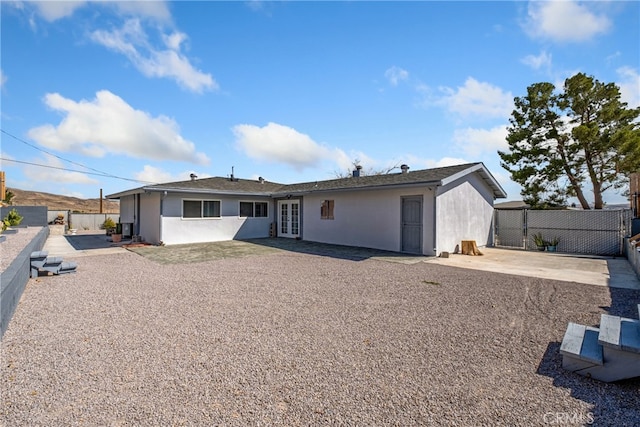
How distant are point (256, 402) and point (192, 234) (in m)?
12.2

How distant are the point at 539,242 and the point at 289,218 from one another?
11.1 metres

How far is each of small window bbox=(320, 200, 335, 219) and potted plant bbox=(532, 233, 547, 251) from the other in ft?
27.7

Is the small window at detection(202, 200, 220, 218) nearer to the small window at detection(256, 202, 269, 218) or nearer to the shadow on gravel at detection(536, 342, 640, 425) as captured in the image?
the small window at detection(256, 202, 269, 218)

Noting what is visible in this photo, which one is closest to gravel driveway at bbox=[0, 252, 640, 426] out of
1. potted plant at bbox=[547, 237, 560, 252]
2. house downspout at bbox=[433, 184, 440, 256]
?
house downspout at bbox=[433, 184, 440, 256]

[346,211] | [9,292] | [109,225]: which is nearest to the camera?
[9,292]

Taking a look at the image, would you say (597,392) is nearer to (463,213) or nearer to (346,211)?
(463,213)

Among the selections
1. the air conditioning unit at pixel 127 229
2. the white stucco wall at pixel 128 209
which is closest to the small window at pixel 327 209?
the air conditioning unit at pixel 127 229

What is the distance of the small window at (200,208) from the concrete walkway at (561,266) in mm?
9782

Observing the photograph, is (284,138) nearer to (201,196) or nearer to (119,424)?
(201,196)

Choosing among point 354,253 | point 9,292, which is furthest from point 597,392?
point 354,253

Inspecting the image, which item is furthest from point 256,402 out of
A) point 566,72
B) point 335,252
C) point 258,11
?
point 566,72

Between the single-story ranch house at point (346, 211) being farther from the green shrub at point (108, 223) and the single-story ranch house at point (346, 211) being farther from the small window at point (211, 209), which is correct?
the green shrub at point (108, 223)

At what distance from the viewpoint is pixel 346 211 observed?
12703mm

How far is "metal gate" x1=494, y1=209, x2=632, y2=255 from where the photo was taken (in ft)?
35.3
